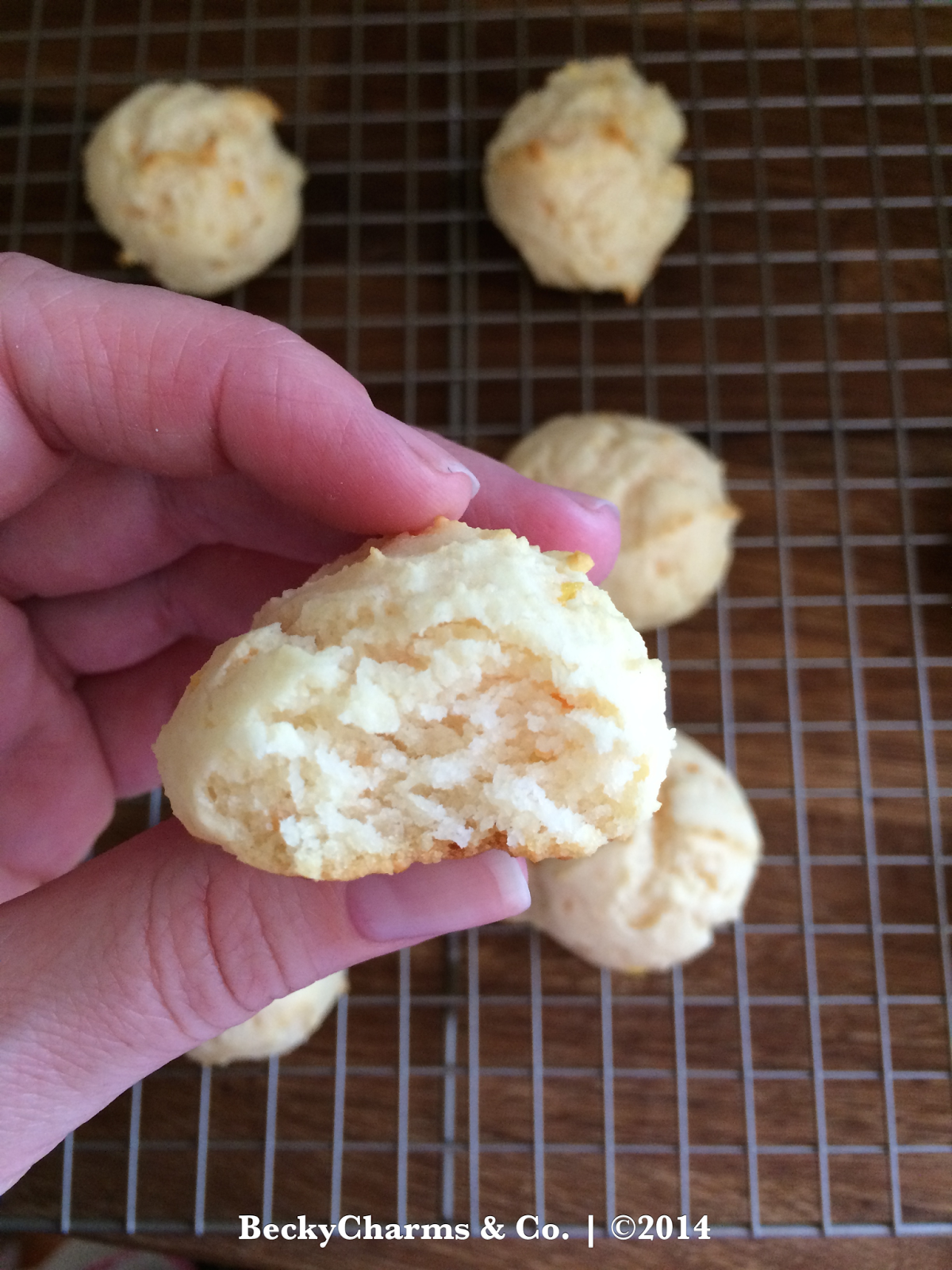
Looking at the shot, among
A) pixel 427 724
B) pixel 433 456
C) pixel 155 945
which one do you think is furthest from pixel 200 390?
pixel 155 945

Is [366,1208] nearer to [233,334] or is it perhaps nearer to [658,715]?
[658,715]

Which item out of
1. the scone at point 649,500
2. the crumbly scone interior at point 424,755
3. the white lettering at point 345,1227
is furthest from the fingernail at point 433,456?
the white lettering at point 345,1227

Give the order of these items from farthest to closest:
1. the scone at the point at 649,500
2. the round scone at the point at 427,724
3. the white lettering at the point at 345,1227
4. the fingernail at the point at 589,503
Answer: the scone at the point at 649,500 < the white lettering at the point at 345,1227 < the fingernail at the point at 589,503 < the round scone at the point at 427,724

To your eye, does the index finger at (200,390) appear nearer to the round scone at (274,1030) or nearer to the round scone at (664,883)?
the round scone at (664,883)

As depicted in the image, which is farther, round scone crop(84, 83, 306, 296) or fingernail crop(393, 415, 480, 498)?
round scone crop(84, 83, 306, 296)

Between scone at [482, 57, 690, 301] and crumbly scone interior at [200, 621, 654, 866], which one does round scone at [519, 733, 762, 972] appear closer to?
crumbly scone interior at [200, 621, 654, 866]

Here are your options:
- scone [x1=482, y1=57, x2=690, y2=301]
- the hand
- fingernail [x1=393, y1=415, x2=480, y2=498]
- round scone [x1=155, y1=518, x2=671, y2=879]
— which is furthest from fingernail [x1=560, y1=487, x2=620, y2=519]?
scone [x1=482, y1=57, x2=690, y2=301]
